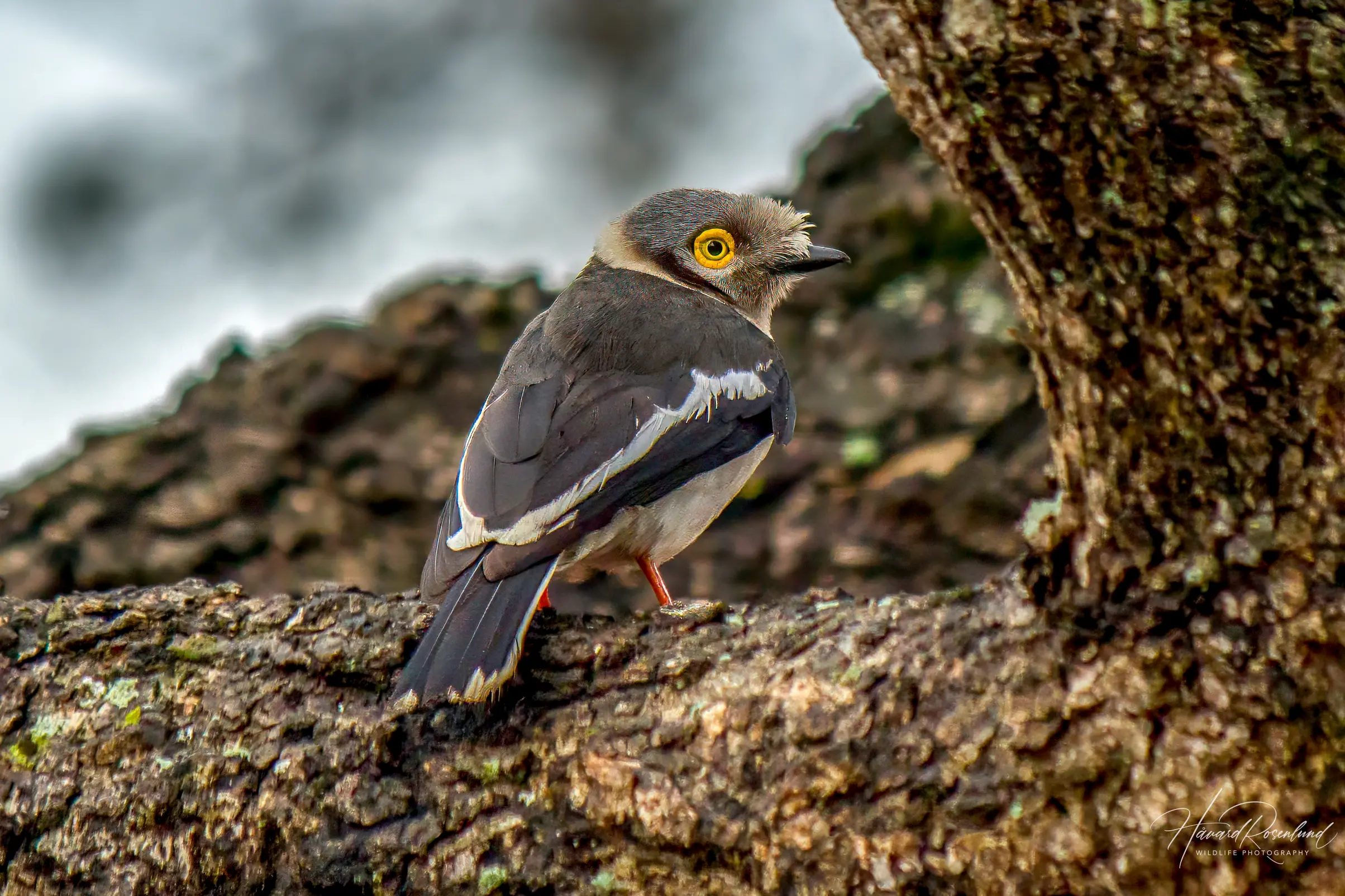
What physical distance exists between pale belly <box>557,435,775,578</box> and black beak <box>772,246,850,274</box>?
114 cm

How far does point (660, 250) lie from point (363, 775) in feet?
9.69

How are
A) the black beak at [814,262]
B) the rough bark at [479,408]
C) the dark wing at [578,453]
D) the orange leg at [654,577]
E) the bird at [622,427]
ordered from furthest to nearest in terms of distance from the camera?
the rough bark at [479,408] < the black beak at [814,262] < the orange leg at [654,577] < the dark wing at [578,453] < the bird at [622,427]

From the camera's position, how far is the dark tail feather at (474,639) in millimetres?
2979

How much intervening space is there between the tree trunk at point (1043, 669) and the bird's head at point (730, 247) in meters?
2.50

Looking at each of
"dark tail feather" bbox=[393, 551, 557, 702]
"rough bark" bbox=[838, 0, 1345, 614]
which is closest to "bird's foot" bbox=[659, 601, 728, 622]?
"dark tail feather" bbox=[393, 551, 557, 702]

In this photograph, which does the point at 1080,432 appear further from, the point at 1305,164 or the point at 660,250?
the point at 660,250

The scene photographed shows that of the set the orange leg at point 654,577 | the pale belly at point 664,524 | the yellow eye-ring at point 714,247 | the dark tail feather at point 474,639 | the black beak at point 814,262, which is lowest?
the orange leg at point 654,577

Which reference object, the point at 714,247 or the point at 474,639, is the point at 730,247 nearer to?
the point at 714,247

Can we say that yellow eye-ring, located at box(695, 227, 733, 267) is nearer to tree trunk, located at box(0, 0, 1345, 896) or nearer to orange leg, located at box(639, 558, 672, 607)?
orange leg, located at box(639, 558, 672, 607)

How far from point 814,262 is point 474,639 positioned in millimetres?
2779

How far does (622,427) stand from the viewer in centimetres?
397

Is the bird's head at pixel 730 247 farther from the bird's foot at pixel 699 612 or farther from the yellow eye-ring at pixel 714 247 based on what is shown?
the bird's foot at pixel 699 612

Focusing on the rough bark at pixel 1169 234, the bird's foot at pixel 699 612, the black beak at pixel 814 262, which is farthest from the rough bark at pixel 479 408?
the rough bark at pixel 1169 234

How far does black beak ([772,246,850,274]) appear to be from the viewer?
5387 mm
